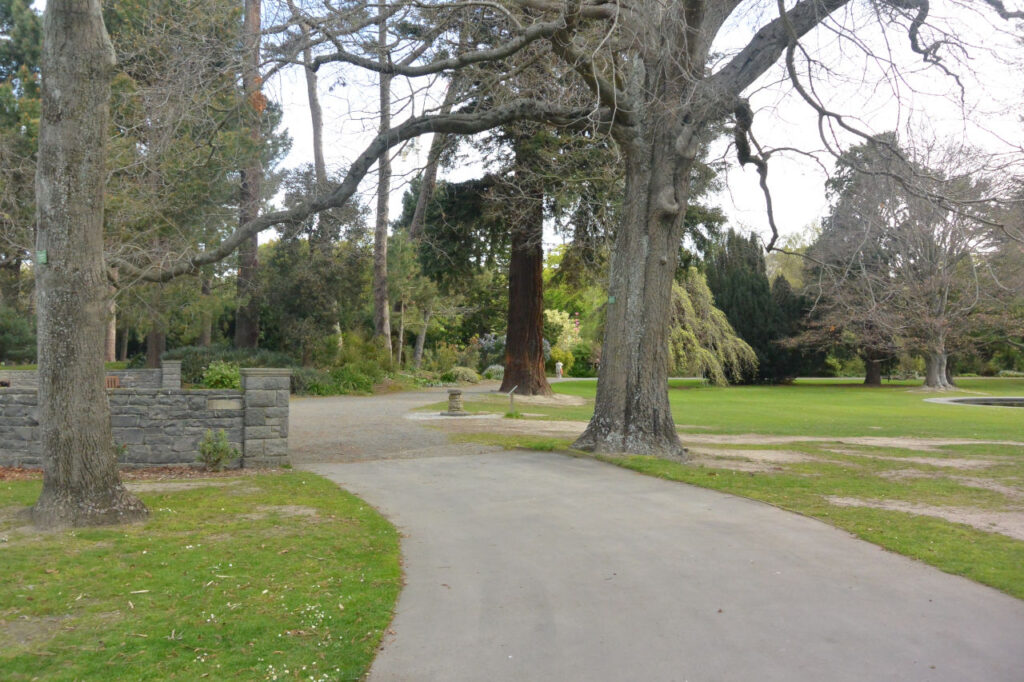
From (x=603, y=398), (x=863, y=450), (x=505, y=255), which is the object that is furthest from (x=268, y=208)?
(x=863, y=450)

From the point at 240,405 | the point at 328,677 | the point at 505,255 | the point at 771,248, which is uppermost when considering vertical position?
the point at 505,255

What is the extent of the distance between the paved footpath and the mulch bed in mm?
Answer: 3003

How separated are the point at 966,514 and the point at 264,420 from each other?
903 cm

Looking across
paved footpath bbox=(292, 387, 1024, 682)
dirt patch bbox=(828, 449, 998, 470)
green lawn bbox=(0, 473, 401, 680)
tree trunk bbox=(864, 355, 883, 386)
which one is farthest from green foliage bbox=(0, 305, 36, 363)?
tree trunk bbox=(864, 355, 883, 386)

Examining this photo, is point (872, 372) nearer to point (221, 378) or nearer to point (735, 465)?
point (221, 378)

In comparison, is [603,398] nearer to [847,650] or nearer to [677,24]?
[677,24]

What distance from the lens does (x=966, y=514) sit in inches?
315

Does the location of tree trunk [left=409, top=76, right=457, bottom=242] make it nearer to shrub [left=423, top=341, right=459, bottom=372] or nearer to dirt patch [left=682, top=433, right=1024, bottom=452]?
dirt patch [left=682, top=433, right=1024, bottom=452]

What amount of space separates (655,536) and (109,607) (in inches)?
171

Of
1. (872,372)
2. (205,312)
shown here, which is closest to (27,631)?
(205,312)

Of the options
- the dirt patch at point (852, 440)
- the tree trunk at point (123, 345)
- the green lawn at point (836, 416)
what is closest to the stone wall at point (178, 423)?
the dirt patch at point (852, 440)

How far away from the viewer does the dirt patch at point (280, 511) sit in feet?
25.3

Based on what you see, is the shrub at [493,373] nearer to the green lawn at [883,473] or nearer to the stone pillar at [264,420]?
the green lawn at [883,473]

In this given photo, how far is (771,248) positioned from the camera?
12.0m
